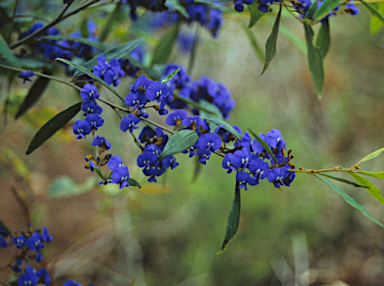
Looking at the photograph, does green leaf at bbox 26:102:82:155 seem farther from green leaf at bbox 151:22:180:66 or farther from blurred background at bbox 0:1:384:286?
blurred background at bbox 0:1:384:286

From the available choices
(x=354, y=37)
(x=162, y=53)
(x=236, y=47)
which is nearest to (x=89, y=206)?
(x=162, y=53)

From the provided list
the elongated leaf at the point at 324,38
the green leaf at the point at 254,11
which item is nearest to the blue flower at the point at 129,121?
the green leaf at the point at 254,11

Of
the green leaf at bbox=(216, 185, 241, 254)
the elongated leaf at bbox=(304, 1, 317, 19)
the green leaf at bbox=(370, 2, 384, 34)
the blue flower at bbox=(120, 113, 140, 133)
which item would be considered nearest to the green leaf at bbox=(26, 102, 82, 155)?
the blue flower at bbox=(120, 113, 140, 133)

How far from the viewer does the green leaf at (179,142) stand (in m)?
0.35

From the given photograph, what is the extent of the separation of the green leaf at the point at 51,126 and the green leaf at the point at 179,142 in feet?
0.56

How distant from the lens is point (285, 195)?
1.75m

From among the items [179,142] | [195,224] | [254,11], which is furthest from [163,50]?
[195,224]

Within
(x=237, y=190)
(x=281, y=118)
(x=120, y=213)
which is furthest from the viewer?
(x=281, y=118)

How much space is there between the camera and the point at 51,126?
453 millimetres

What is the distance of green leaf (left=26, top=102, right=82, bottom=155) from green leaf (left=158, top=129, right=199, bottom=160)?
170mm

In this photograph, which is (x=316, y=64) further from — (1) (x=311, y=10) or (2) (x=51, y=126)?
(2) (x=51, y=126)

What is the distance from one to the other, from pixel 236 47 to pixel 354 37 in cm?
100

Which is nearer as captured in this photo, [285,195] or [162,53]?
[162,53]

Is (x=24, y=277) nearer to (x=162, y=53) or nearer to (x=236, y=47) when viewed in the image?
(x=162, y=53)
